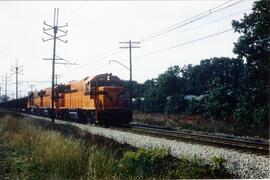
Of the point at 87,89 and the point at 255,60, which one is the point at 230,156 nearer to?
the point at 255,60

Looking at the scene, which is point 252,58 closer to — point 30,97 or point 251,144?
point 251,144

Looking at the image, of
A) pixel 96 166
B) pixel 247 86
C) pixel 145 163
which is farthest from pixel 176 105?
pixel 96 166

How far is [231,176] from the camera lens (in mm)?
10062

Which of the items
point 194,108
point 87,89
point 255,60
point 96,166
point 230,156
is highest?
point 255,60

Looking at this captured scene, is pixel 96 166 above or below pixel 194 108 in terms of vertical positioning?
below

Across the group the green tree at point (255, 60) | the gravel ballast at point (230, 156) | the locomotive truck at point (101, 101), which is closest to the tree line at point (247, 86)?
the green tree at point (255, 60)

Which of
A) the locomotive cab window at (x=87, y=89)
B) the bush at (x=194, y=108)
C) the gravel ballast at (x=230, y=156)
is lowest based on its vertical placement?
the gravel ballast at (x=230, y=156)

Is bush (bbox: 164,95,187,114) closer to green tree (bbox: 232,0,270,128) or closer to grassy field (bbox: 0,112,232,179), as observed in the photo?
green tree (bbox: 232,0,270,128)

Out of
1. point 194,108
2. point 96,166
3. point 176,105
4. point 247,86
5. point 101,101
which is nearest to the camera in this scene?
point 96,166

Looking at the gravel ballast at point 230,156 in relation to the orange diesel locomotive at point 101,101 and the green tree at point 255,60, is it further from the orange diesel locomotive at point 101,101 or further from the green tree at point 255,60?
the green tree at point 255,60

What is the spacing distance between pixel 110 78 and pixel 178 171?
58.5ft

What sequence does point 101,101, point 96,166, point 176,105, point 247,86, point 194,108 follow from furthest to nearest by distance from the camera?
point 176,105 < point 194,108 < point 247,86 < point 101,101 < point 96,166

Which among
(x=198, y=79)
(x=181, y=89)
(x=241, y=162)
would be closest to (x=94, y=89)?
(x=241, y=162)

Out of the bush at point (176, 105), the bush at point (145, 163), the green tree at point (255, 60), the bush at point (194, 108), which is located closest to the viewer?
the bush at point (145, 163)
